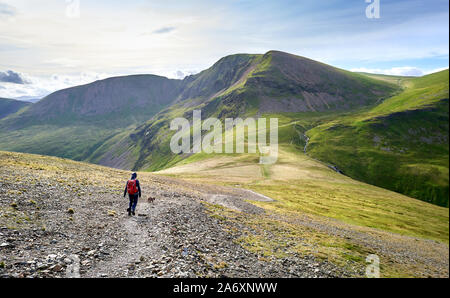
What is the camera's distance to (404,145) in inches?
1247

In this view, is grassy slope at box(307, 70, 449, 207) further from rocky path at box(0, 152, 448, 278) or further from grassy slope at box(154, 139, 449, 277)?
rocky path at box(0, 152, 448, 278)

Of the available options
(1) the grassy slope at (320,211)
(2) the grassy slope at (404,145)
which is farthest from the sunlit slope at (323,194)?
(2) the grassy slope at (404,145)

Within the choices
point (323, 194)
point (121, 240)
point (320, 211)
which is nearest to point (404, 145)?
point (320, 211)

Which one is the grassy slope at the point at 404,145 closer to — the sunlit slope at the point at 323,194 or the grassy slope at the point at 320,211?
the sunlit slope at the point at 323,194

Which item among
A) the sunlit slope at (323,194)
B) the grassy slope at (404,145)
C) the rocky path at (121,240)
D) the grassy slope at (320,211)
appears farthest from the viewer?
the sunlit slope at (323,194)

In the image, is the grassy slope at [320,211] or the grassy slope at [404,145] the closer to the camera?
the grassy slope at [404,145]

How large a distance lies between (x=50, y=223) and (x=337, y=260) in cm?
2613

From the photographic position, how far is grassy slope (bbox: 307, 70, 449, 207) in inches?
429

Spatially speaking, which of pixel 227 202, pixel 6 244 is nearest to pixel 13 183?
pixel 6 244

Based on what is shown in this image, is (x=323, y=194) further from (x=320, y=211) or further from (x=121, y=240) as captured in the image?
(x=121, y=240)

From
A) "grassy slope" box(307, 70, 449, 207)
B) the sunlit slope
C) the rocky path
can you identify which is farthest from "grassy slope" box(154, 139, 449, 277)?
"grassy slope" box(307, 70, 449, 207)

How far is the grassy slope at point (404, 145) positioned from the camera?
10898 mm

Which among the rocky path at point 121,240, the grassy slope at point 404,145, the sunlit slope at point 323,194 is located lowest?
the sunlit slope at point 323,194

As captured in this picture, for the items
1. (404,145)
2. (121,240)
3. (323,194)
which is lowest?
(323,194)
